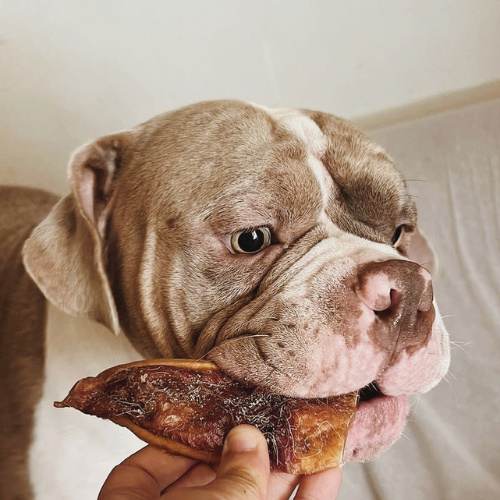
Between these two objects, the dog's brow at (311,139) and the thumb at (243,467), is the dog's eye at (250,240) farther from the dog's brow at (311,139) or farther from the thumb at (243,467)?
the thumb at (243,467)

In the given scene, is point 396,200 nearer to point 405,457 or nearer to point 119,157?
point 119,157

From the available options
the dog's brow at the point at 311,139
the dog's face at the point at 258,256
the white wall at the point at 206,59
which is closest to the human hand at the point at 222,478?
the dog's face at the point at 258,256

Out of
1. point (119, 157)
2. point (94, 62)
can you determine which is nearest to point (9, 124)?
point (94, 62)

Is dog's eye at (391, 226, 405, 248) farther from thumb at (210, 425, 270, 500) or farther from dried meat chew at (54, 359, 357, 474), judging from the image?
thumb at (210, 425, 270, 500)

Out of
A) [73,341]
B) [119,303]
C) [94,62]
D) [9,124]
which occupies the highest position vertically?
[94,62]

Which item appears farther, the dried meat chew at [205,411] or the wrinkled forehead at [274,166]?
the wrinkled forehead at [274,166]

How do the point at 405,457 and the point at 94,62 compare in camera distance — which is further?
the point at 94,62

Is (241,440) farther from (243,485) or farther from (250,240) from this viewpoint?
(250,240)
